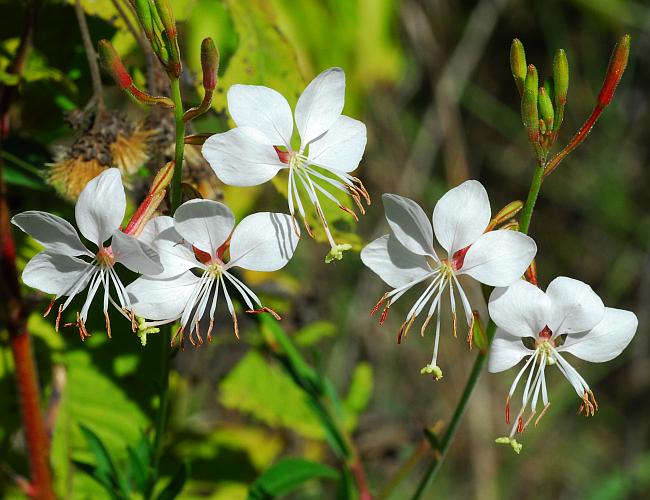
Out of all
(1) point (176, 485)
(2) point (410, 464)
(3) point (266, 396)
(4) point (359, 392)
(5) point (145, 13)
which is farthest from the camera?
(4) point (359, 392)

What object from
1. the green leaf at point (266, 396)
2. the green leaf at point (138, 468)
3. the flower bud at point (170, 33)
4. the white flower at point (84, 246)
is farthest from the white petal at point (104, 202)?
the green leaf at point (266, 396)

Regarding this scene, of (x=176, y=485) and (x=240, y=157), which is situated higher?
(x=240, y=157)

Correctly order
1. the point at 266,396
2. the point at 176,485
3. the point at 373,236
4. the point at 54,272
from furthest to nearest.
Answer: the point at 373,236 → the point at 266,396 → the point at 176,485 → the point at 54,272

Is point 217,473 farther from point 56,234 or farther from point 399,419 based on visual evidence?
point 56,234

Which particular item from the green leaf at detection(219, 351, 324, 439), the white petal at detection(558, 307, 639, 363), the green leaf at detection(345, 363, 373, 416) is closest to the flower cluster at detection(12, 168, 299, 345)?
the white petal at detection(558, 307, 639, 363)

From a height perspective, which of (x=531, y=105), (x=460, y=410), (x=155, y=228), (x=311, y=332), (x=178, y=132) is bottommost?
(x=311, y=332)

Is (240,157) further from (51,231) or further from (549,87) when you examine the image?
(549,87)

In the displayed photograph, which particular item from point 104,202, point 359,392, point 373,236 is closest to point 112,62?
point 104,202

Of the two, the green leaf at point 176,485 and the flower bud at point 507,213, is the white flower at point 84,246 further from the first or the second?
the flower bud at point 507,213
